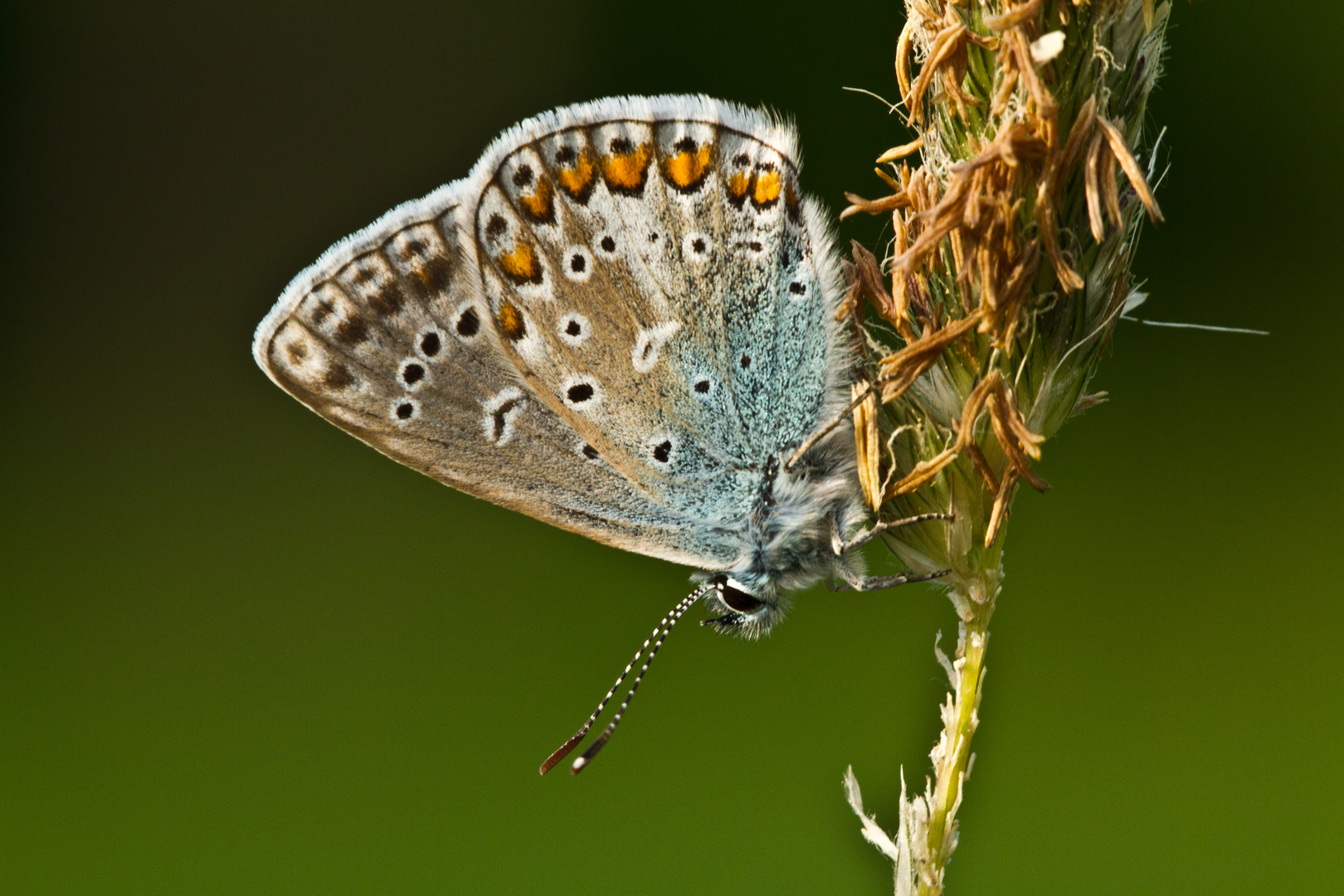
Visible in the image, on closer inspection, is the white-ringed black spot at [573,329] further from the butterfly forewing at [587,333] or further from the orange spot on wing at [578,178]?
the orange spot on wing at [578,178]

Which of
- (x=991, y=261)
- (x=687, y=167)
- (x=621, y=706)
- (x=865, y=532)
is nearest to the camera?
(x=991, y=261)

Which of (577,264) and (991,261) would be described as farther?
(577,264)

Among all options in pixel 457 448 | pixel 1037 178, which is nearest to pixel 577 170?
pixel 457 448

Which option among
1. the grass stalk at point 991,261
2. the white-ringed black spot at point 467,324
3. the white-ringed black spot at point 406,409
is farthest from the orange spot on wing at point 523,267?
the grass stalk at point 991,261

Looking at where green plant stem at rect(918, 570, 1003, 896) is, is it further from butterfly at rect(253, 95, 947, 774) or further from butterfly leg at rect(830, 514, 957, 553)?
butterfly at rect(253, 95, 947, 774)

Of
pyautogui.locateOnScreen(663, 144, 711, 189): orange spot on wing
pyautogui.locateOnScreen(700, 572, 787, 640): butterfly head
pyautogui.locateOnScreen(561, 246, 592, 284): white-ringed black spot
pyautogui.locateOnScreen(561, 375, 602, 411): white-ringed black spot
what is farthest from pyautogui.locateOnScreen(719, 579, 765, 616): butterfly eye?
pyautogui.locateOnScreen(663, 144, 711, 189): orange spot on wing

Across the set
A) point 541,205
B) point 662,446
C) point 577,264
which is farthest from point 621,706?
point 541,205

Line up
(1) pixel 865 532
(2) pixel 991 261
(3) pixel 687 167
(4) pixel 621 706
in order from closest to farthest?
1. (2) pixel 991 261
2. (1) pixel 865 532
3. (3) pixel 687 167
4. (4) pixel 621 706

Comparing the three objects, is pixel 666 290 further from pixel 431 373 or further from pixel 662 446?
pixel 431 373
